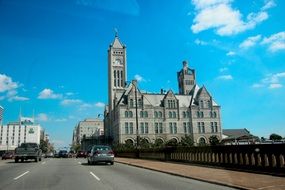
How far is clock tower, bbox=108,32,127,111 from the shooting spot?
120 meters

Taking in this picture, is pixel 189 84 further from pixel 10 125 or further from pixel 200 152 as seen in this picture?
pixel 200 152

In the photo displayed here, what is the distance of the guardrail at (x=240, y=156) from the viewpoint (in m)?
15.7

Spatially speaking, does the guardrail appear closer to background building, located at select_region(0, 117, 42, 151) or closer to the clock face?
the clock face

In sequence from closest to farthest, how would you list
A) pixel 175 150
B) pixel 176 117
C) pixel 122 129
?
1. pixel 175 150
2. pixel 122 129
3. pixel 176 117

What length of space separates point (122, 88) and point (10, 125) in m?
72.5

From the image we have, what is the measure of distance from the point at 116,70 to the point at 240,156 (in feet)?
345

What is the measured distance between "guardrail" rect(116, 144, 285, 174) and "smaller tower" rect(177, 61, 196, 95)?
4067 inches

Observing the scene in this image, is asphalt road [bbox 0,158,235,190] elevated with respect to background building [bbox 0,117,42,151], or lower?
lower

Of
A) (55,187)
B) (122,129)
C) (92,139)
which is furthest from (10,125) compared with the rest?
(55,187)

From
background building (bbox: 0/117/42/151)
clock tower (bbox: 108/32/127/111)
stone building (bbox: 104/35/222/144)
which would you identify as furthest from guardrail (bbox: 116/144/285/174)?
background building (bbox: 0/117/42/151)

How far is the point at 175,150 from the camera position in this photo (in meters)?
30.9

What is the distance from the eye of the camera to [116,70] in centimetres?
12256

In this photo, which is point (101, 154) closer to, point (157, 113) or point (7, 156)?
point (7, 156)

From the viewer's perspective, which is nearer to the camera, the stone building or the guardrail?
the guardrail
